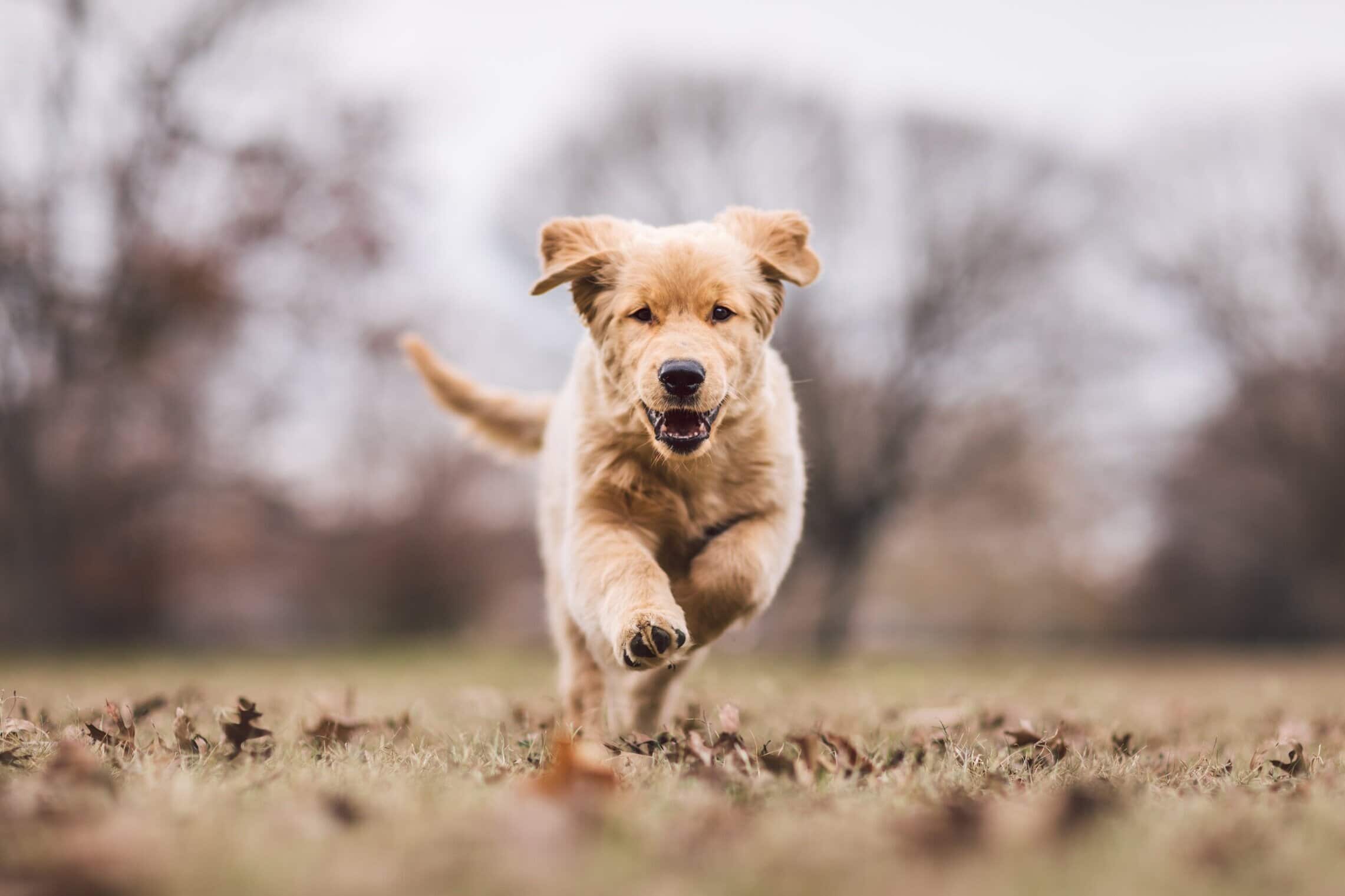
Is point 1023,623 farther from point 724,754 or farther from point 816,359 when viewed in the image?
point 724,754

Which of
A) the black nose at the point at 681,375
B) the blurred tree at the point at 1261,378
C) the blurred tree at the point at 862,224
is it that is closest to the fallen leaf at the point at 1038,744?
the black nose at the point at 681,375

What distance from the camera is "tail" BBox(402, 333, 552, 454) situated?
471 centimetres

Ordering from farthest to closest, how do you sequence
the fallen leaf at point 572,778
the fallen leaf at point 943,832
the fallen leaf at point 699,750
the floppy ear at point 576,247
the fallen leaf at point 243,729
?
1. the floppy ear at point 576,247
2. the fallen leaf at point 243,729
3. the fallen leaf at point 699,750
4. the fallen leaf at point 572,778
5. the fallen leaf at point 943,832

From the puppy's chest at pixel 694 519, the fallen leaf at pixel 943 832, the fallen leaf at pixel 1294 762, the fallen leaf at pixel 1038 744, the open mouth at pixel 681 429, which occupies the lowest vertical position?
the fallen leaf at pixel 1294 762

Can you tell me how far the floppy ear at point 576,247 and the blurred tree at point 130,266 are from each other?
1080cm

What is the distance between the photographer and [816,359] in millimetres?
15516

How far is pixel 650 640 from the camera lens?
8.66 ft

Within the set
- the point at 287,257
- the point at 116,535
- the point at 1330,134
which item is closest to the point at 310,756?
the point at 287,257

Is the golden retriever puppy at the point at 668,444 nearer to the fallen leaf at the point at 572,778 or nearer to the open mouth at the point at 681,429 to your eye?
the open mouth at the point at 681,429

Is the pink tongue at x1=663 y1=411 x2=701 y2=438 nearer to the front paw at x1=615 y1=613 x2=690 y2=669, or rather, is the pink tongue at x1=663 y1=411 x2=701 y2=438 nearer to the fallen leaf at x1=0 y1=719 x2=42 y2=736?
the front paw at x1=615 y1=613 x2=690 y2=669

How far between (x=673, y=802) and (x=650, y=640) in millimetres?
854

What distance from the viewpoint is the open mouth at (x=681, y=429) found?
303 cm

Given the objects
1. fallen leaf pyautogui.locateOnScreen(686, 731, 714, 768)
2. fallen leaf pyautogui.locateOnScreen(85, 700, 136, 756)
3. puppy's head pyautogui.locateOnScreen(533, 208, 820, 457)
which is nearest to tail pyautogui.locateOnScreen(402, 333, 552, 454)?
puppy's head pyautogui.locateOnScreen(533, 208, 820, 457)

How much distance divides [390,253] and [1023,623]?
18.2 metres
